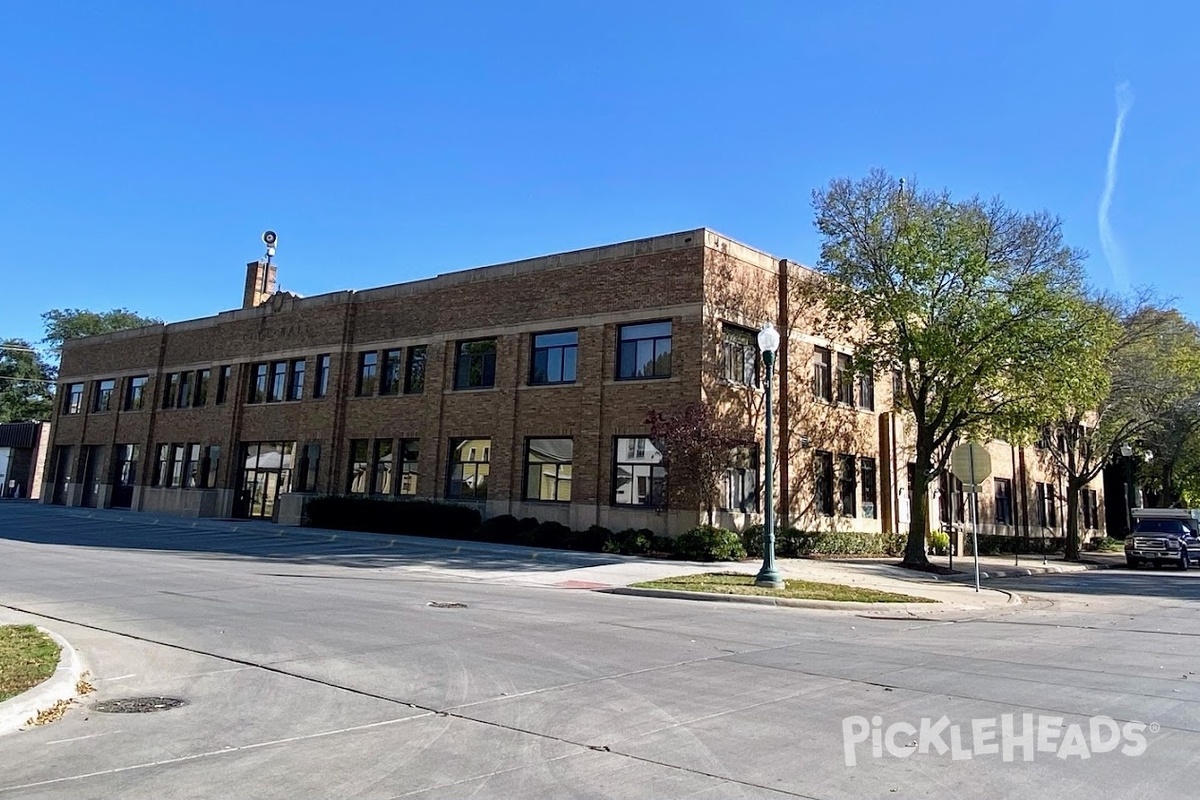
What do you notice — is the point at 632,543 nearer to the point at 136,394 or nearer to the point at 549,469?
the point at 549,469

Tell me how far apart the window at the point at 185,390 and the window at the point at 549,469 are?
74.1ft

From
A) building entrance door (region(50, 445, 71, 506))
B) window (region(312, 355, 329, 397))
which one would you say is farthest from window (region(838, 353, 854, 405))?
building entrance door (region(50, 445, 71, 506))

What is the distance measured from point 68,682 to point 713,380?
19.8 m

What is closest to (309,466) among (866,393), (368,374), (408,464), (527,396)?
(368,374)

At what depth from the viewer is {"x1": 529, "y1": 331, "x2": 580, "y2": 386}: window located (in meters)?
28.0

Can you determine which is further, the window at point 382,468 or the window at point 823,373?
the window at point 382,468

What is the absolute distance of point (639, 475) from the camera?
25797mm

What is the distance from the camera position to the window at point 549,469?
2736 centimetres

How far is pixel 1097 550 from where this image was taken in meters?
47.2

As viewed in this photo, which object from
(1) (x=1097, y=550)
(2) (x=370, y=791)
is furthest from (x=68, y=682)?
(1) (x=1097, y=550)

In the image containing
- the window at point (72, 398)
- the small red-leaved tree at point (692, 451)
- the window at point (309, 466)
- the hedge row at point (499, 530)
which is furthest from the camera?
the window at point (72, 398)

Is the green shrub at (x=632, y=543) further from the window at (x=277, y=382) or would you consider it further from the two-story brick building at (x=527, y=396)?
the window at (x=277, y=382)

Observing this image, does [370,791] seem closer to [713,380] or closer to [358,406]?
[713,380]

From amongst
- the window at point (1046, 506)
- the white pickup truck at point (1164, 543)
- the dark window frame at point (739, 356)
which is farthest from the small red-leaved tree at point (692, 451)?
the window at point (1046, 506)
